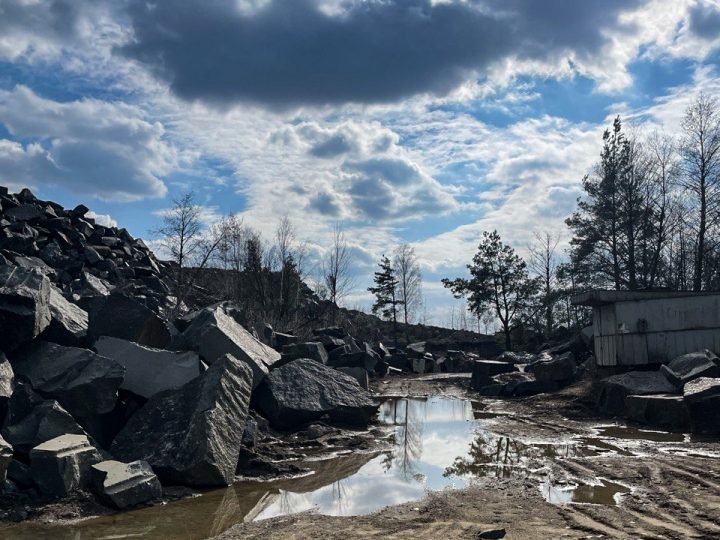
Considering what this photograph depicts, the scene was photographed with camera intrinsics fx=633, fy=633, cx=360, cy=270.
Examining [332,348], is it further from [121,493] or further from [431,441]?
[121,493]

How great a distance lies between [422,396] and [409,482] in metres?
11.6

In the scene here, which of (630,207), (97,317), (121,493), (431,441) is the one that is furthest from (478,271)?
(121,493)

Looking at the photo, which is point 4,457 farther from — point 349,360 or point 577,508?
point 349,360

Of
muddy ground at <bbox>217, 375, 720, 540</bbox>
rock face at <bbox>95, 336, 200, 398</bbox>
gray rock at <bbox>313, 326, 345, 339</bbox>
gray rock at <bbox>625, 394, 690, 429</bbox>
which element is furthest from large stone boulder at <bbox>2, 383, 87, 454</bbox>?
gray rock at <bbox>313, 326, 345, 339</bbox>

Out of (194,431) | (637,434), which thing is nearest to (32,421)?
(194,431)

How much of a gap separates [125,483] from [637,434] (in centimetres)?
836

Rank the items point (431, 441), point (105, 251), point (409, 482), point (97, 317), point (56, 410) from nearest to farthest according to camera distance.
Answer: point (56, 410)
point (409, 482)
point (97, 317)
point (431, 441)
point (105, 251)

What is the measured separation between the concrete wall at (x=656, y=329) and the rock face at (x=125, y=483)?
12975 millimetres

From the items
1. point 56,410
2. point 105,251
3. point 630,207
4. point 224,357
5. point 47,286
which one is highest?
point 630,207

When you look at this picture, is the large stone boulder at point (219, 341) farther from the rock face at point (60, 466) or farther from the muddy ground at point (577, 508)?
the muddy ground at point (577, 508)

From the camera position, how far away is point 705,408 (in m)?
10.5

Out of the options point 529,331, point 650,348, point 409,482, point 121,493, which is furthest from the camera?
point 529,331

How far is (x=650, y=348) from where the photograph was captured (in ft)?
51.6

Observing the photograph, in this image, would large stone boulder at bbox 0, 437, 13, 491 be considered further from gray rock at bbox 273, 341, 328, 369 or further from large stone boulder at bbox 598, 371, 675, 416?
large stone boulder at bbox 598, 371, 675, 416
